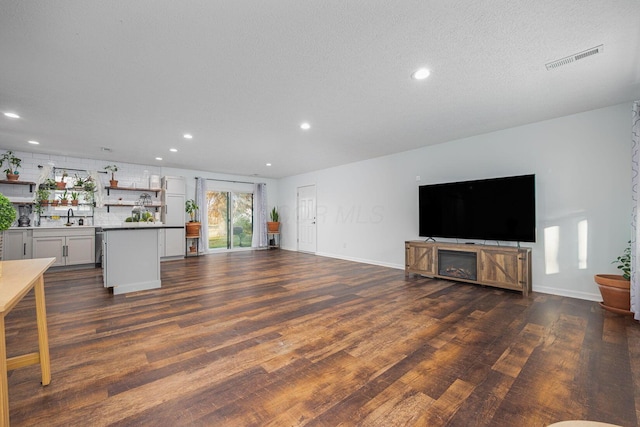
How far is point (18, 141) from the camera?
4863 millimetres

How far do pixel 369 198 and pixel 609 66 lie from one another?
4313mm

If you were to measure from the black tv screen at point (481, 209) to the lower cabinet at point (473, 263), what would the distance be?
0.27m

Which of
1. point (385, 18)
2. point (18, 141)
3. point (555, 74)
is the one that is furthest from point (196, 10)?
point (18, 141)

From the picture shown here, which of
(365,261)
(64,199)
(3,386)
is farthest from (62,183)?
Answer: (365,261)

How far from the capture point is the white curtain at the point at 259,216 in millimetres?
9055

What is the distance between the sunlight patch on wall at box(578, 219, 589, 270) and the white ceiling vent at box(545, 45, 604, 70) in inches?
91.4

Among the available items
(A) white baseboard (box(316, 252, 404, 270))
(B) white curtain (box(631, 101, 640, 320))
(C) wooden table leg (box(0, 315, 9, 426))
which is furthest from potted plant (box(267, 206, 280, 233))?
(C) wooden table leg (box(0, 315, 9, 426))

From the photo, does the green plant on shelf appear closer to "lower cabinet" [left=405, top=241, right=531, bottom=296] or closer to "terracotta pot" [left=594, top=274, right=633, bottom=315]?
"lower cabinet" [left=405, top=241, right=531, bottom=296]

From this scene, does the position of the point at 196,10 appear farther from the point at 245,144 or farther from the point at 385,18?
the point at 245,144

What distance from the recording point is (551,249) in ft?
12.6

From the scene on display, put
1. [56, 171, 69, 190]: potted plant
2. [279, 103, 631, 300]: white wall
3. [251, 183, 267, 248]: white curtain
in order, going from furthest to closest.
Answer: [251, 183, 267, 248]: white curtain, [56, 171, 69, 190]: potted plant, [279, 103, 631, 300]: white wall

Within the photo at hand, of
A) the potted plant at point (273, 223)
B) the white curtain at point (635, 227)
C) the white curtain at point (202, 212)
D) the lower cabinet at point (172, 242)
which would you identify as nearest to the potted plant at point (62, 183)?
the lower cabinet at point (172, 242)

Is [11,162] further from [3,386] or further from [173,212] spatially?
[3,386]

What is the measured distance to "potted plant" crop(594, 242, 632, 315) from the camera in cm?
297
